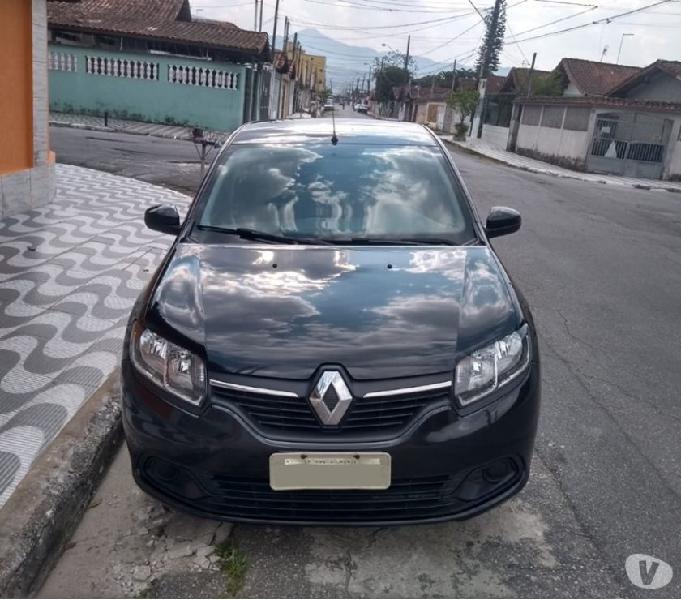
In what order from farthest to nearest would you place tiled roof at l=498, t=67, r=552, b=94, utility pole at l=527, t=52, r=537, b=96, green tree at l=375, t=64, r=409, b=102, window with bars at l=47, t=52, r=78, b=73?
green tree at l=375, t=64, r=409, b=102
tiled roof at l=498, t=67, r=552, b=94
utility pole at l=527, t=52, r=537, b=96
window with bars at l=47, t=52, r=78, b=73

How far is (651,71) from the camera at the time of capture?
99.9ft

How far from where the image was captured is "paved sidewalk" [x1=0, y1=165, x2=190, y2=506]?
136 inches

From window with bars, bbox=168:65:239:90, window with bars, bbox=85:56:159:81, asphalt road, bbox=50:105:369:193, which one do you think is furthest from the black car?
window with bars, bbox=85:56:159:81

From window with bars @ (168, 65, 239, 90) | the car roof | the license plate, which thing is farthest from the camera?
window with bars @ (168, 65, 239, 90)

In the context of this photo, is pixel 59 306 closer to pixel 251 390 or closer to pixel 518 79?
pixel 251 390

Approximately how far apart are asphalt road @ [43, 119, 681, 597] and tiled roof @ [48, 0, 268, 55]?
23122 millimetres

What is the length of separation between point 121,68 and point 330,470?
28049mm

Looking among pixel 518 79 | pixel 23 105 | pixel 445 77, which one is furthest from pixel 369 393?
pixel 445 77

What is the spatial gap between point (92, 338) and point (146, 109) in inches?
987

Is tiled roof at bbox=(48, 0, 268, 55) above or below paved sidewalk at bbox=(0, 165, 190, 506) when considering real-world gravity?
above

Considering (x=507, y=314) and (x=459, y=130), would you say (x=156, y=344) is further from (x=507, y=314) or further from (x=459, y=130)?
(x=459, y=130)

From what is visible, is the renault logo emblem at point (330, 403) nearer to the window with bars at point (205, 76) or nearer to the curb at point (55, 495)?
the curb at point (55, 495)

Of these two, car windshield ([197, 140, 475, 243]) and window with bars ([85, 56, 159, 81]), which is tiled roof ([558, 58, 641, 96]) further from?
car windshield ([197, 140, 475, 243])

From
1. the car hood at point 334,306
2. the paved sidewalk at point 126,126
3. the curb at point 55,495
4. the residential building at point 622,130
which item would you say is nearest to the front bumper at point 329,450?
the car hood at point 334,306
